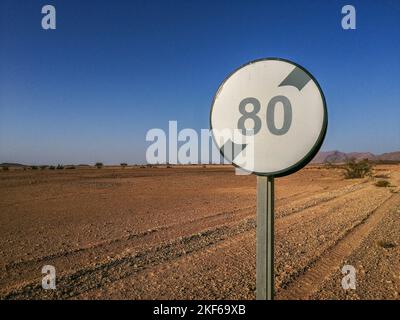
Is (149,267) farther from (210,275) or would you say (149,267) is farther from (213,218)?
(213,218)

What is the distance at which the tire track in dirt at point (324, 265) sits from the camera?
4098 millimetres

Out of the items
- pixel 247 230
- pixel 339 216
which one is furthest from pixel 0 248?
pixel 339 216

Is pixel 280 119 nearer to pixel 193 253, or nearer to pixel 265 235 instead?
pixel 265 235

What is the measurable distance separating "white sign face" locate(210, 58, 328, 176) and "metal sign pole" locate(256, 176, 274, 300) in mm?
86

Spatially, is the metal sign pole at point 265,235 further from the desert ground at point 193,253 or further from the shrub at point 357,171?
the shrub at point 357,171

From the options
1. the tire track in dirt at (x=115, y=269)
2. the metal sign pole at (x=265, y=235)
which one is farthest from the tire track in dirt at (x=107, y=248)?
the metal sign pole at (x=265, y=235)

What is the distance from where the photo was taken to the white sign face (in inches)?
62.6

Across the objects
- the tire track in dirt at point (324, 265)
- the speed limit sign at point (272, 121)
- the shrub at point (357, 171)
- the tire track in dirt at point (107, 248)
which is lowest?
the tire track in dirt at point (107, 248)

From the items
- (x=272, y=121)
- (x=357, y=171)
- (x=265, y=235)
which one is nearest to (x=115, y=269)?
(x=265, y=235)

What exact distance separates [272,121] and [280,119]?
0.12ft

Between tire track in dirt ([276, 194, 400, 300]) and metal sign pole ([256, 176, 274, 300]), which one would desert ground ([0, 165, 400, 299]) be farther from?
metal sign pole ([256, 176, 274, 300])

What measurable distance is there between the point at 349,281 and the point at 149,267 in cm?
264

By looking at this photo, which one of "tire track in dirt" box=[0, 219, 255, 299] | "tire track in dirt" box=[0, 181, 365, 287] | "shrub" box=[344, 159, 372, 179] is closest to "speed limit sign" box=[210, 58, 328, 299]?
"tire track in dirt" box=[0, 219, 255, 299]

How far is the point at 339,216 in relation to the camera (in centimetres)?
923
